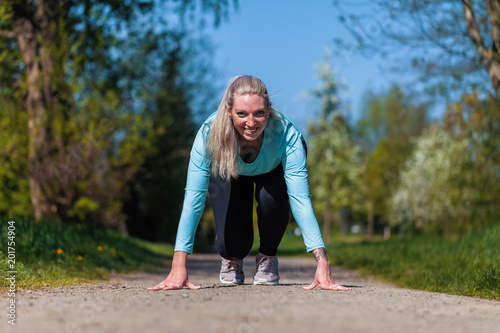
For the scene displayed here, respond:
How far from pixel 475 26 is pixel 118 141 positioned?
22.5 ft

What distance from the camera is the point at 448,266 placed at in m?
6.43

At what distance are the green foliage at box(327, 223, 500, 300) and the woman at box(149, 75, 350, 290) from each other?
6.46ft

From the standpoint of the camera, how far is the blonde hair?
396 cm

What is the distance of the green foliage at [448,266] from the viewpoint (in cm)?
521

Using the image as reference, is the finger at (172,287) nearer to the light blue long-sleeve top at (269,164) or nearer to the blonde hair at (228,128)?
the light blue long-sleeve top at (269,164)

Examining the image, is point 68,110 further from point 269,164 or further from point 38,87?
point 269,164

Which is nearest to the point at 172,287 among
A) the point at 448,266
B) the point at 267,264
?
the point at 267,264

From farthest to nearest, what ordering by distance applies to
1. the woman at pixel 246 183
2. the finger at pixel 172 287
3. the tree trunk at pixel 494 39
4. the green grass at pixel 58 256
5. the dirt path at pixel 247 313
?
the tree trunk at pixel 494 39
the green grass at pixel 58 256
the woman at pixel 246 183
the finger at pixel 172 287
the dirt path at pixel 247 313

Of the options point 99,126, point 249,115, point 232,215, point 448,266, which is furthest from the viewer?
point 99,126

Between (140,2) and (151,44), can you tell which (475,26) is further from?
(151,44)

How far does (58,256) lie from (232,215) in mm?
2777

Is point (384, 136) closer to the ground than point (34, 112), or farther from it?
farther from it

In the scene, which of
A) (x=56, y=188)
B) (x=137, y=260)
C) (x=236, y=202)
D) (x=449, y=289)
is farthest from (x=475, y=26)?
(x=56, y=188)

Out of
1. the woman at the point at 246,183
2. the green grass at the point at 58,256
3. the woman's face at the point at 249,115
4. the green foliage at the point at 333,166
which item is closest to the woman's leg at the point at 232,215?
the woman at the point at 246,183
